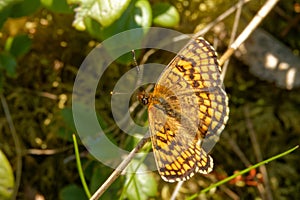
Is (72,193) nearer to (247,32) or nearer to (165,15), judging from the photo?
(165,15)

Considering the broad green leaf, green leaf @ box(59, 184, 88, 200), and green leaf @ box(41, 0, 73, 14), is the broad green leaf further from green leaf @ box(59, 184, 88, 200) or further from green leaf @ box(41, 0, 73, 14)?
green leaf @ box(59, 184, 88, 200)

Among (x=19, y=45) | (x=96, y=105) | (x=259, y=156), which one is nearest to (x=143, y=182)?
(x=96, y=105)

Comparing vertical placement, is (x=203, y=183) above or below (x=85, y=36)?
below

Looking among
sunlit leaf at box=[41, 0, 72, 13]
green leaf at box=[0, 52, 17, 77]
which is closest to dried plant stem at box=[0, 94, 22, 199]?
green leaf at box=[0, 52, 17, 77]

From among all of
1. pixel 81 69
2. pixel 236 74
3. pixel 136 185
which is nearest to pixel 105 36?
pixel 81 69

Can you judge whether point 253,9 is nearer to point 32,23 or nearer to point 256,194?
point 256,194

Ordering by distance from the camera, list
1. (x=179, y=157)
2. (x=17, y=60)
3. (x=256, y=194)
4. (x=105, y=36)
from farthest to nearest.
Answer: (x=17, y=60)
(x=256, y=194)
(x=105, y=36)
(x=179, y=157)

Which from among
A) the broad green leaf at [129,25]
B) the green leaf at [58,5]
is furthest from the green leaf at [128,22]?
the green leaf at [58,5]
